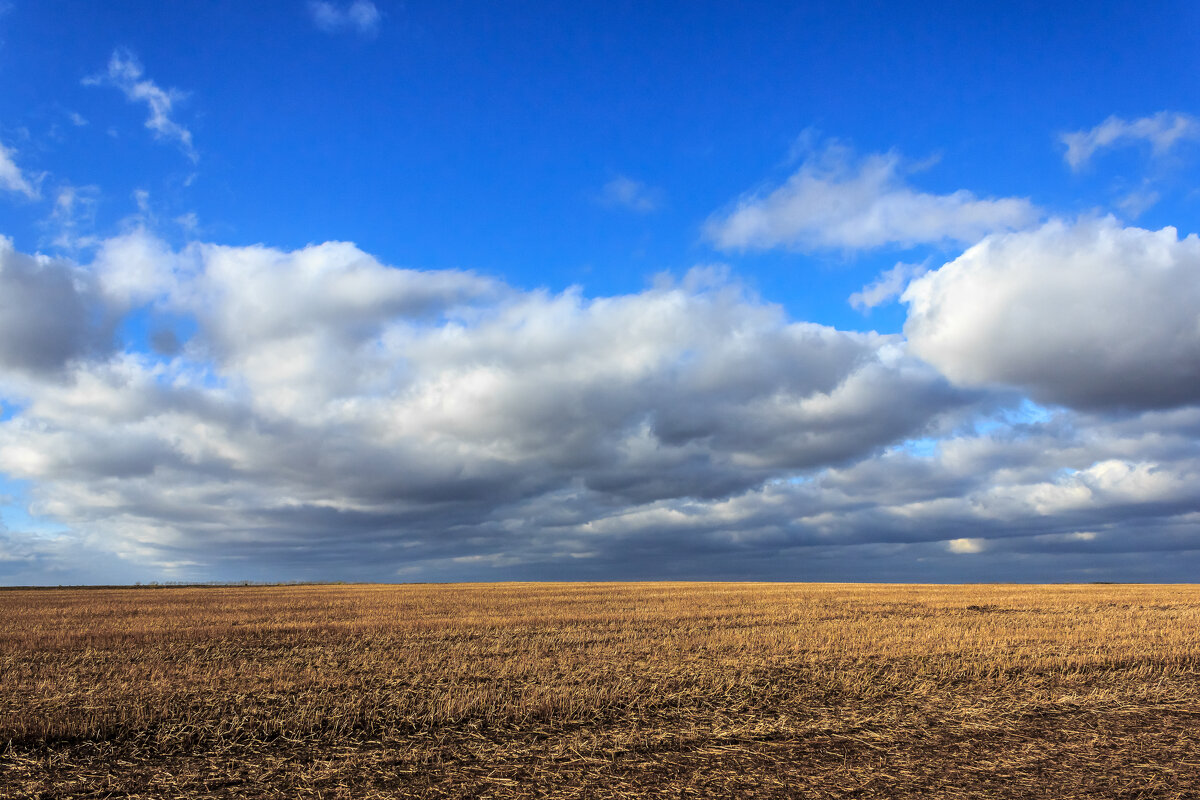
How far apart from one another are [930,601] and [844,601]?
508 centimetres

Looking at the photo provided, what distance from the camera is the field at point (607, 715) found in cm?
898

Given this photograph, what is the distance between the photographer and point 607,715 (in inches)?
469

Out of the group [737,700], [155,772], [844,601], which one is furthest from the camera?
[844,601]

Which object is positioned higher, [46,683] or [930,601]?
[46,683]

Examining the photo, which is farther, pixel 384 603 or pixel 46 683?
pixel 384 603

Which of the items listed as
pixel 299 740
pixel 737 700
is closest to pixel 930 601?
pixel 737 700

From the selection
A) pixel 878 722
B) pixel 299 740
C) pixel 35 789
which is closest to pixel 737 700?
pixel 878 722

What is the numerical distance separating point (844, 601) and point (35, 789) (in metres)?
37.2

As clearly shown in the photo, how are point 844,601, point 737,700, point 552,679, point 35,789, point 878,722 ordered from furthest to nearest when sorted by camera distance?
point 844,601 → point 552,679 → point 737,700 → point 878,722 → point 35,789

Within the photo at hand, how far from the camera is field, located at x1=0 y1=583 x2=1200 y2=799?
354 inches

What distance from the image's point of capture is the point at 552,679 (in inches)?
578

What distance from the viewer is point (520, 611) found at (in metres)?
33.1

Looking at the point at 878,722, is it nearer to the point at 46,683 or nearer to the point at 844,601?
the point at 46,683

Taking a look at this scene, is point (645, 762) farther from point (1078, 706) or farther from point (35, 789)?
point (1078, 706)
